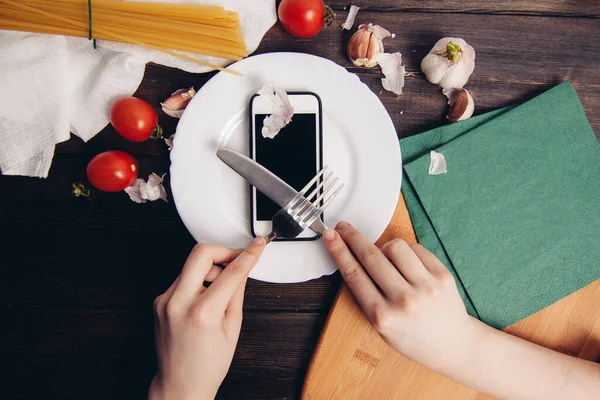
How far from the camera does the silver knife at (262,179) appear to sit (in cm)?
66

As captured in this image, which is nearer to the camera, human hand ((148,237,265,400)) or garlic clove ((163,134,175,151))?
human hand ((148,237,265,400))

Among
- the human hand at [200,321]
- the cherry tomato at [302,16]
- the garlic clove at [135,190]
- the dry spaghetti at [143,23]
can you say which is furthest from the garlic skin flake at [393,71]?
the garlic clove at [135,190]

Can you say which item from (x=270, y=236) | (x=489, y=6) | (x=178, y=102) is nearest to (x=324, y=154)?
(x=270, y=236)

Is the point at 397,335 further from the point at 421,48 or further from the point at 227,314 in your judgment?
the point at 421,48

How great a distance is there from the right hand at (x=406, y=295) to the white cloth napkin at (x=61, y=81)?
399mm

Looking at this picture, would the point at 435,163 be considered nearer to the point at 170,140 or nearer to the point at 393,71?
the point at 393,71

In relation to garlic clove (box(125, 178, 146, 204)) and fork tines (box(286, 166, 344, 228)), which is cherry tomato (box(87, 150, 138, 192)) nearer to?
garlic clove (box(125, 178, 146, 204))

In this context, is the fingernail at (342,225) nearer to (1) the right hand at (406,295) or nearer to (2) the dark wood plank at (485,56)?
(1) the right hand at (406,295)

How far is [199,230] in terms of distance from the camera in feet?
2.27

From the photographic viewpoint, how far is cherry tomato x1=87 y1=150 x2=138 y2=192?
71 centimetres

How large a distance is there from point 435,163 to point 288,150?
251 mm

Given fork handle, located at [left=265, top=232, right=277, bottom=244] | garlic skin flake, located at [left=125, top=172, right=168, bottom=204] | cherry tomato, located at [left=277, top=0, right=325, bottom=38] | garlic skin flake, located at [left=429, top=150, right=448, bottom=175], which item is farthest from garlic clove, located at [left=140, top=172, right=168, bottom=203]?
garlic skin flake, located at [left=429, top=150, right=448, bottom=175]

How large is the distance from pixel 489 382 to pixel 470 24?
0.62 m

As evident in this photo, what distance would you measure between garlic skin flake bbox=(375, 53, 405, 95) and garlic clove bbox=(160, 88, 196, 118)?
0.34 metres
